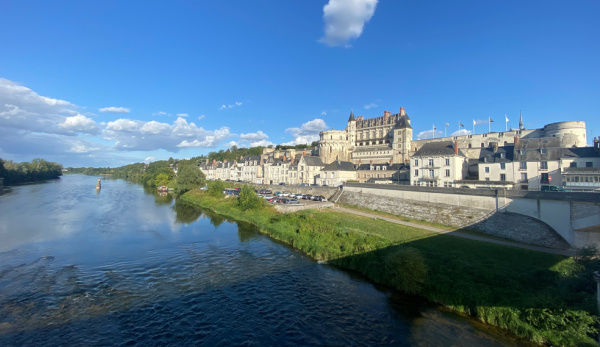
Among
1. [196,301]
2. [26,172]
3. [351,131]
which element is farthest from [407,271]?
[26,172]

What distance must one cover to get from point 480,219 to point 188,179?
51.0 metres

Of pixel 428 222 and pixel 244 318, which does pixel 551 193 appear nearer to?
pixel 428 222

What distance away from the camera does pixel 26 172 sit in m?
87.1

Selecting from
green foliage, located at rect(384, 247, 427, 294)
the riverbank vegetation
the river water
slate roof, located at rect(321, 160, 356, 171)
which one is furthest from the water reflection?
the riverbank vegetation

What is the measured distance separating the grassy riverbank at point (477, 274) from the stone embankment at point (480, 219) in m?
3.19

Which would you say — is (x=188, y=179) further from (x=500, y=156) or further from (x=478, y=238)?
(x=500, y=156)

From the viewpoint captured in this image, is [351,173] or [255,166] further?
[255,166]

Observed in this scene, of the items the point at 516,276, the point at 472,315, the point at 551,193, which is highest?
the point at 551,193

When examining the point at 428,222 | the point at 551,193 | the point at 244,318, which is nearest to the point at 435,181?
the point at 428,222

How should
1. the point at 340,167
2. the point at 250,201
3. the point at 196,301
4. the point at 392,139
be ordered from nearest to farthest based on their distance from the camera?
the point at 196,301
the point at 250,201
the point at 340,167
the point at 392,139

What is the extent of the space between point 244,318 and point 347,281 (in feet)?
20.8

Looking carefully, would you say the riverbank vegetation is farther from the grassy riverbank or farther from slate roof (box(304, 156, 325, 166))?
the grassy riverbank

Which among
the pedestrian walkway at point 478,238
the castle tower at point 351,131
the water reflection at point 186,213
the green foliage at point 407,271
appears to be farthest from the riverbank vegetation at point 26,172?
the green foliage at point 407,271

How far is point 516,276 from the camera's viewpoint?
46.0 ft
